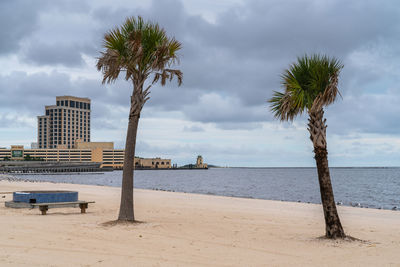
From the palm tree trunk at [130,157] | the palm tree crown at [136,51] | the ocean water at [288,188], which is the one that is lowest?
the ocean water at [288,188]

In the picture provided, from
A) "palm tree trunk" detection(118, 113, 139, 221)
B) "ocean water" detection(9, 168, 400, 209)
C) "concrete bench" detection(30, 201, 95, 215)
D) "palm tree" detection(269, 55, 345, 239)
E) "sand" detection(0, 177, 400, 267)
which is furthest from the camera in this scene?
"ocean water" detection(9, 168, 400, 209)

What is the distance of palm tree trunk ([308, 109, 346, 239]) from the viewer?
1205 centimetres

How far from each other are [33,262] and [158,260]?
265 cm

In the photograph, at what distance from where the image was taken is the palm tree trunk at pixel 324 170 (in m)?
12.0

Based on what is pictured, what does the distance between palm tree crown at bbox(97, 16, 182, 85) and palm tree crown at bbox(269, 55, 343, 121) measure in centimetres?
469

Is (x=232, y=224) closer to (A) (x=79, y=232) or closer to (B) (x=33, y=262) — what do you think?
(A) (x=79, y=232)

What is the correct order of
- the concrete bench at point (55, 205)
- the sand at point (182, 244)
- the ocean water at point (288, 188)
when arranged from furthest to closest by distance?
the ocean water at point (288, 188)
the concrete bench at point (55, 205)
the sand at point (182, 244)

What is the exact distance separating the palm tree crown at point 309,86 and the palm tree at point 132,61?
15.6 feet

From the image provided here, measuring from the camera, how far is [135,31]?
14453mm

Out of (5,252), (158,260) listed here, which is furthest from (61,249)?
(158,260)

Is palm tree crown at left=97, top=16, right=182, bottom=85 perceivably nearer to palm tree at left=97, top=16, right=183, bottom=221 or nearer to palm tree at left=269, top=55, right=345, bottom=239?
palm tree at left=97, top=16, right=183, bottom=221

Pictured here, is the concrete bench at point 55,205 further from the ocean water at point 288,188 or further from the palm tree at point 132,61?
the ocean water at point 288,188

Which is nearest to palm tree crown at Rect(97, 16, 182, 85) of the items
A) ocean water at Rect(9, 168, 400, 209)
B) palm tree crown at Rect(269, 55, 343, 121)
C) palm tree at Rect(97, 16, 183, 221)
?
palm tree at Rect(97, 16, 183, 221)

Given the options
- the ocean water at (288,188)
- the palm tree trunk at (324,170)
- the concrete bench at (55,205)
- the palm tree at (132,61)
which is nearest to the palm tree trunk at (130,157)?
the palm tree at (132,61)
